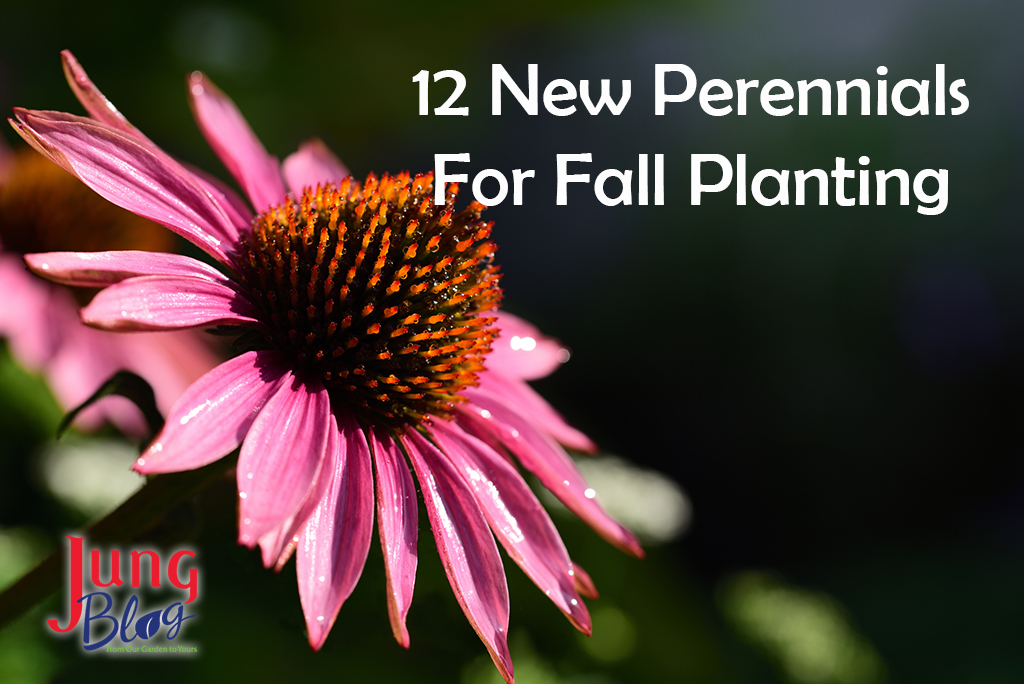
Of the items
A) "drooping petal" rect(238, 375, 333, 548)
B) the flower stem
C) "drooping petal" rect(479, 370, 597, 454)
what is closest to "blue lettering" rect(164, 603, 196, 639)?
the flower stem

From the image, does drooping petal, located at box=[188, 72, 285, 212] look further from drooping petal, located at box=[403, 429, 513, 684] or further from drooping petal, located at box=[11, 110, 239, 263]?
drooping petal, located at box=[403, 429, 513, 684]

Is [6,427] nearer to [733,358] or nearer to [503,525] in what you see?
[503,525]

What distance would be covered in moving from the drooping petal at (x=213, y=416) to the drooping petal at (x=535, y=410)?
0.27 meters

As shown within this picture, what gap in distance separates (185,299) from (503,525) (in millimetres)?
287

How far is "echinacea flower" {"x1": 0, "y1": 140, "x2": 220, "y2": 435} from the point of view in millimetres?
1063

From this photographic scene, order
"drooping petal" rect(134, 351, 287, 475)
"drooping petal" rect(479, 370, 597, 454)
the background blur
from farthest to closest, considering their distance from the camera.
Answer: the background blur, "drooping petal" rect(479, 370, 597, 454), "drooping petal" rect(134, 351, 287, 475)

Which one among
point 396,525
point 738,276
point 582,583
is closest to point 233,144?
point 396,525

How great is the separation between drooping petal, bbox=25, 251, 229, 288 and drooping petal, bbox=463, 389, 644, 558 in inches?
11.5

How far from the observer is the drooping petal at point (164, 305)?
1.57ft

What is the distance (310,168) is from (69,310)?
50cm

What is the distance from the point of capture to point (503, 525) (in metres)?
0.65

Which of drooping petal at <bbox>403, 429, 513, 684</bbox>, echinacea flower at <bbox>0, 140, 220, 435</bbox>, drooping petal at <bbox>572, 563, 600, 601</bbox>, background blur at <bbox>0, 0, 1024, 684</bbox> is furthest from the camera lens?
background blur at <bbox>0, 0, 1024, 684</bbox>

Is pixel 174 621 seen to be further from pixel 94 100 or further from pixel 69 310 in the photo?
pixel 69 310

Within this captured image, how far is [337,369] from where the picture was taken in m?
0.65
